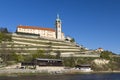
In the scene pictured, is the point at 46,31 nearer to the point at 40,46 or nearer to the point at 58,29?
the point at 58,29

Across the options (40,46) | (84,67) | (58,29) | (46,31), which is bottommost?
(84,67)

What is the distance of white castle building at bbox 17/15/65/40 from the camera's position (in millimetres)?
179875

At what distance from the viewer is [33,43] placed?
15875cm

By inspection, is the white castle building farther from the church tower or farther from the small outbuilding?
the small outbuilding

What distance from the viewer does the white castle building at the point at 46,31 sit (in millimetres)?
179875

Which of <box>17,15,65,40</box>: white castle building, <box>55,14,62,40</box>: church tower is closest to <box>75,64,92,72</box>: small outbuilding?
<box>17,15,65,40</box>: white castle building

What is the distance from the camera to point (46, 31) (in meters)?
187

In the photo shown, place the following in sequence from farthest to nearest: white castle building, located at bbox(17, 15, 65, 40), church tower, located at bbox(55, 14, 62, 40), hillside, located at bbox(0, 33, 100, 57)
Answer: white castle building, located at bbox(17, 15, 65, 40) < church tower, located at bbox(55, 14, 62, 40) < hillside, located at bbox(0, 33, 100, 57)

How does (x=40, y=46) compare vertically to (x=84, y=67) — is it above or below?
above

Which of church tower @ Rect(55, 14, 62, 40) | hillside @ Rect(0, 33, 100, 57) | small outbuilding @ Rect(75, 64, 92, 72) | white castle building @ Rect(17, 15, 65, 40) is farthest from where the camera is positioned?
white castle building @ Rect(17, 15, 65, 40)

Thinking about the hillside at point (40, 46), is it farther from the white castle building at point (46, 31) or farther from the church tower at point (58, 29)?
the church tower at point (58, 29)

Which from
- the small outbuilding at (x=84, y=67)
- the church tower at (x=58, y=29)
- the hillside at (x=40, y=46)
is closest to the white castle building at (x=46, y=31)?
the church tower at (x=58, y=29)

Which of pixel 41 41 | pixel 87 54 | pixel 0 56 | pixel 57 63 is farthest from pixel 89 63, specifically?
pixel 0 56

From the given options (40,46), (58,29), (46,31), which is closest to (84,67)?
(40,46)
